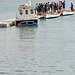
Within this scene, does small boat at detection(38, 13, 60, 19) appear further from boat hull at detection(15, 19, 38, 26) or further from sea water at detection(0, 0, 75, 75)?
sea water at detection(0, 0, 75, 75)

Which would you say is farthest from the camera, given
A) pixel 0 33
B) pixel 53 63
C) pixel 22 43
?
pixel 0 33

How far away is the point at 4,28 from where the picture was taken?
180 ft

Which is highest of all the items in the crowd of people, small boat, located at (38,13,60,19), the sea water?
the crowd of people

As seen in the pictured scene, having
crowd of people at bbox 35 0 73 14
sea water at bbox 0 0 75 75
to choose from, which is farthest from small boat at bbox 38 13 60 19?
sea water at bbox 0 0 75 75

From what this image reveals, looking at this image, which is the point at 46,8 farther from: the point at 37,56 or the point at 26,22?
the point at 37,56

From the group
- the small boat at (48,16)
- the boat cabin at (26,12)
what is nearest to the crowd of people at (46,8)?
the small boat at (48,16)

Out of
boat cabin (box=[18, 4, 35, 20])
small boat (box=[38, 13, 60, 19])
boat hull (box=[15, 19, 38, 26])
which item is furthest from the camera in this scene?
small boat (box=[38, 13, 60, 19])

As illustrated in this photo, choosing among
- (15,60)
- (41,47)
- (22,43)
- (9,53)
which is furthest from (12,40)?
(15,60)

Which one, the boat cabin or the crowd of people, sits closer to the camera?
the boat cabin

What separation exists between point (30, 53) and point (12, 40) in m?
9.37

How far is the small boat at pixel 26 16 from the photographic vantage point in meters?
55.9

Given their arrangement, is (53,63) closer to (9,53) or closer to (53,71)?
(53,71)

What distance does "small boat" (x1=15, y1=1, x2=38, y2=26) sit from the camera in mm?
55919

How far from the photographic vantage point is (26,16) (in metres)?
56.1
